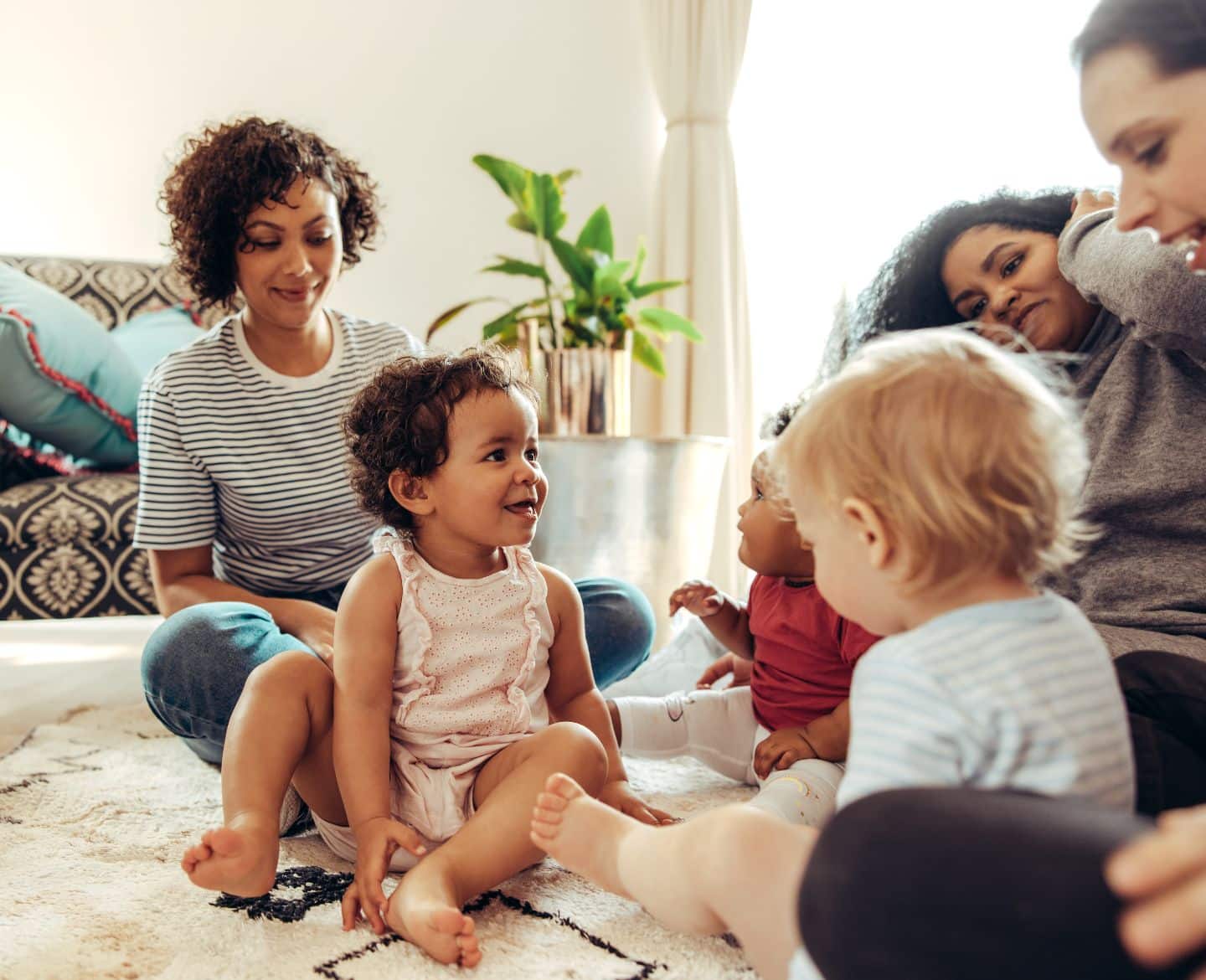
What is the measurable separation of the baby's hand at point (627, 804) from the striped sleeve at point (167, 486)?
2.26 ft

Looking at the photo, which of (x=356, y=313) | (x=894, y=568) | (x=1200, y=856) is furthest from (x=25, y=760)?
(x=356, y=313)

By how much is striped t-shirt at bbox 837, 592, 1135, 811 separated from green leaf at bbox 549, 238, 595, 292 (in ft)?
5.65

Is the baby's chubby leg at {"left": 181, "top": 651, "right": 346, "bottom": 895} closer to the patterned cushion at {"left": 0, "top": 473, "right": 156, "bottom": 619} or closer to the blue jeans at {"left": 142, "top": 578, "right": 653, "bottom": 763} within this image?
the blue jeans at {"left": 142, "top": 578, "right": 653, "bottom": 763}

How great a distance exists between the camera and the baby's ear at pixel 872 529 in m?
0.64

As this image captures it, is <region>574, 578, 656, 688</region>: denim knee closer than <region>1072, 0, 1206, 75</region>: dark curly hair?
No

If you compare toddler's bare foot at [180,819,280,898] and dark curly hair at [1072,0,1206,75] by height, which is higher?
dark curly hair at [1072,0,1206,75]

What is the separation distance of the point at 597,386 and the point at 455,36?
4.74ft

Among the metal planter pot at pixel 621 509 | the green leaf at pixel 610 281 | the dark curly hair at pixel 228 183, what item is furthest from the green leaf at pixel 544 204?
the dark curly hair at pixel 228 183

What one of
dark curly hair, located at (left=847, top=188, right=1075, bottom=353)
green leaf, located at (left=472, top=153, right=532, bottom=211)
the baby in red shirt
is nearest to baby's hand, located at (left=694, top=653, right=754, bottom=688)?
the baby in red shirt

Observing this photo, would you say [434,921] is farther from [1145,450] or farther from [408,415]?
[1145,450]

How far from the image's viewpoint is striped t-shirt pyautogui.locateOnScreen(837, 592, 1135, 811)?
0.58 metres

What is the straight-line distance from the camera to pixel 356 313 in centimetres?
300

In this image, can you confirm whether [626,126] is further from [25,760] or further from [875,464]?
[875,464]

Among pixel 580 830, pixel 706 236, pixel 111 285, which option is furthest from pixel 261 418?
pixel 706 236
